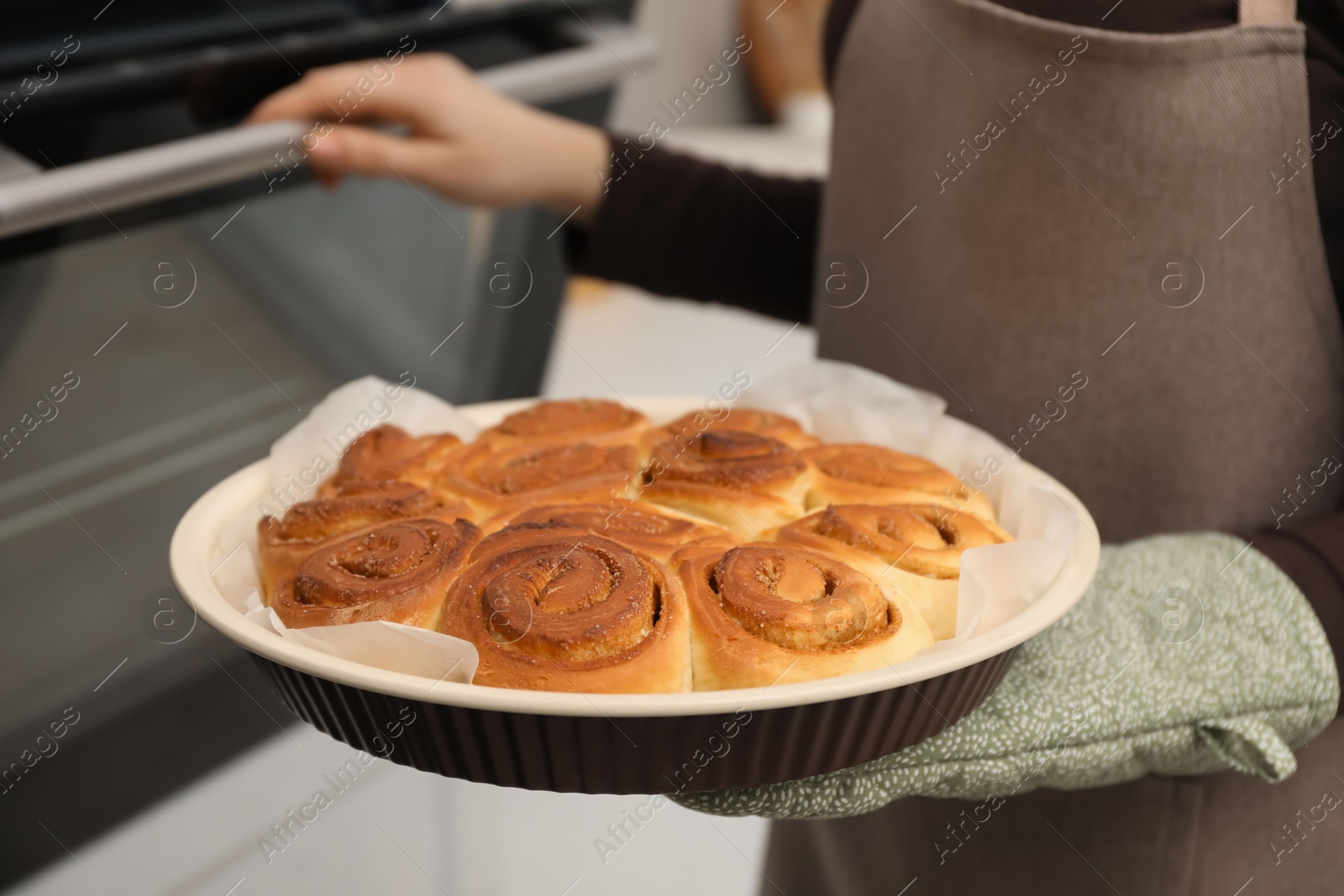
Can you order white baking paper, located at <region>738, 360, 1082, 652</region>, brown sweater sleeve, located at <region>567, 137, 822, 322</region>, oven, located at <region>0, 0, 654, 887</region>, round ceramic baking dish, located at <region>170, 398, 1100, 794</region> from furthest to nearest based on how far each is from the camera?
brown sweater sleeve, located at <region>567, 137, 822, 322</region> → oven, located at <region>0, 0, 654, 887</region> → white baking paper, located at <region>738, 360, 1082, 652</region> → round ceramic baking dish, located at <region>170, 398, 1100, 794</region>

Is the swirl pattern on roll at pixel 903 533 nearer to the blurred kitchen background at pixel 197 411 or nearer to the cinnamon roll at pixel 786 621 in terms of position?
the cinnamon roll at pixel 786 621

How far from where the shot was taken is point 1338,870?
66cm

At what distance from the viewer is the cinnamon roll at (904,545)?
0.49 meters

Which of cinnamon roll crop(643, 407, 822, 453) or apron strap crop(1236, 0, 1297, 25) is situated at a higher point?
apron strap crop(1236, 0, 1297, 25)

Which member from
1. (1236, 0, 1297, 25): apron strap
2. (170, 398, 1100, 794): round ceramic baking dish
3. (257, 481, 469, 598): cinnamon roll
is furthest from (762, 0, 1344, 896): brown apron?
(257, 481, 469, 598): cinnamon roll

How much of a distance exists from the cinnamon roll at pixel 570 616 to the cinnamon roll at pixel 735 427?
13 cm

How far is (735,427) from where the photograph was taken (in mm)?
604

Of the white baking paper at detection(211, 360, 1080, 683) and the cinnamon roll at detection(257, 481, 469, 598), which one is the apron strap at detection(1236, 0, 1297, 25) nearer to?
the white baking paper at detection(211, 360, 1080, 683)

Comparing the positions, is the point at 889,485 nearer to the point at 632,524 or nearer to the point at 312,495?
the point at 632,524

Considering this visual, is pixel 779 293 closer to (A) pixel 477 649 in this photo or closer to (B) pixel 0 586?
(A) pixel 477 649

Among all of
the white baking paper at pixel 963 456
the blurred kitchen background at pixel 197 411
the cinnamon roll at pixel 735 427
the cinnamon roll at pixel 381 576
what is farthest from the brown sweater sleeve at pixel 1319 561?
the blurred kitchen background at pixel 197 411

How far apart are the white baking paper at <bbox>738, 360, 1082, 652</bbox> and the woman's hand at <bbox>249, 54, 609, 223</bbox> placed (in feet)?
1.12

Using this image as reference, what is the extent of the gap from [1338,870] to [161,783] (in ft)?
3.35

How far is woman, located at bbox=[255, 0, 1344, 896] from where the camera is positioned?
1.95 feet
